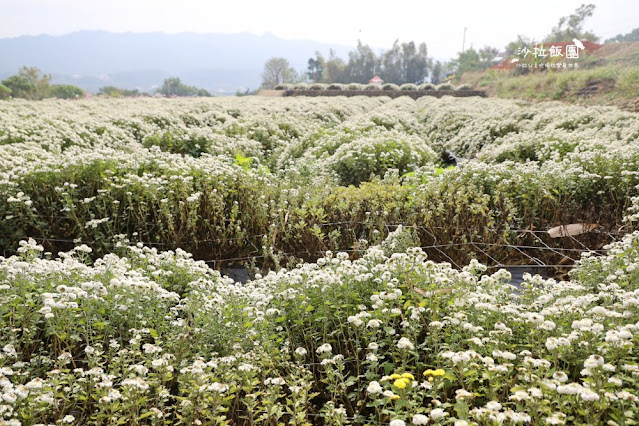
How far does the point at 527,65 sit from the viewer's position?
4431cm

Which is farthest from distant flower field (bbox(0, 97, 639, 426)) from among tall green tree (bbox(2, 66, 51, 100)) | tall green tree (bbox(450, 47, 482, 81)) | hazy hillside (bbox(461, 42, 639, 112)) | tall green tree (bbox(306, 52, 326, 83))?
tall green tree (bbox(306, 52, 326, 83))

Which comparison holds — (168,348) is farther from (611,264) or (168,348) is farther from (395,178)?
(395,178)

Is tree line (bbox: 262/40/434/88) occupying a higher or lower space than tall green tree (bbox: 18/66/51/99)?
higher

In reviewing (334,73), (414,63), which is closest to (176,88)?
(334,73)

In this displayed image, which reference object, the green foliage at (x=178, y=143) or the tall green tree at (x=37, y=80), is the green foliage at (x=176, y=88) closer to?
the tall green tree at (x=37, y=80)

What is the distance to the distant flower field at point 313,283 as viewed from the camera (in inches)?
96.7

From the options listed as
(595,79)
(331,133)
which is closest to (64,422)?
(331,133)

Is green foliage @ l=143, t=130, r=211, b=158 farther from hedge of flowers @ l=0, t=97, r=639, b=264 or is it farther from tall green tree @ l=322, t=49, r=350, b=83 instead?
tall green tree @ l=322, t=49, r=350, b=83

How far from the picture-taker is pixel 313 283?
341cm

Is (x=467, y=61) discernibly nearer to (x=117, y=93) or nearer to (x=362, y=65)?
(x=362, y=65)

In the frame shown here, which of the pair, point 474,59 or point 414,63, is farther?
point 414,63

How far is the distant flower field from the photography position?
8.06 ft

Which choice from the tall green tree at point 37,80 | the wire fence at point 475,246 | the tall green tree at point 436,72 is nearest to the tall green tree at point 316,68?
the tall green tree at point 436,72

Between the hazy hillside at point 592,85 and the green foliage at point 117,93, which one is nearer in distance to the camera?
the hazy hillside at point 592,85
